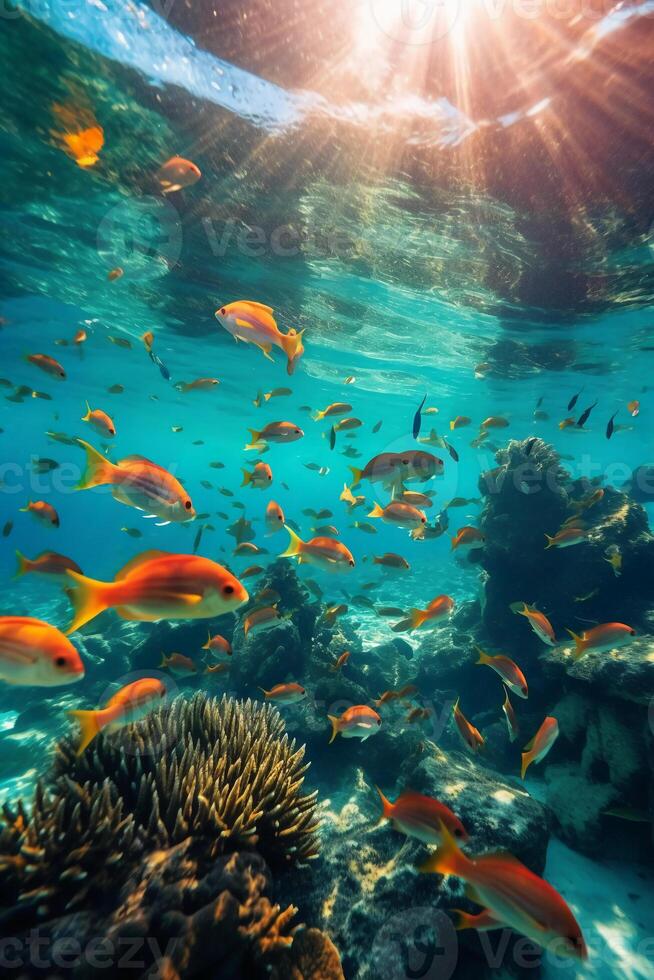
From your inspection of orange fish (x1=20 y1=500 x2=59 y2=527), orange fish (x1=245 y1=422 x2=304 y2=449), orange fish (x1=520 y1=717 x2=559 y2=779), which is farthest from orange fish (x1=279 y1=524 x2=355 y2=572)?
orange fish (x1=20 y1=500 x2=59 y2=527)

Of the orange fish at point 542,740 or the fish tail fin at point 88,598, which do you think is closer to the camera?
the fish tail fin at point 88,598

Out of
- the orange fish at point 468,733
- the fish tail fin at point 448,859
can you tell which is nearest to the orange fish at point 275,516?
the orange fish at point 468,733

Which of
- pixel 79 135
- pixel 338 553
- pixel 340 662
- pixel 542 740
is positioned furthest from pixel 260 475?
pixel 79 135

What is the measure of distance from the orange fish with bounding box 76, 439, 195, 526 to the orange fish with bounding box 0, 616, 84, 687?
1.39 metres

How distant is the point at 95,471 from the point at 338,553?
3.19 m

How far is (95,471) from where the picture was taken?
404cm

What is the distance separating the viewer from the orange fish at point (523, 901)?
2.35 m

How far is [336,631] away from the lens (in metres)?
12.2

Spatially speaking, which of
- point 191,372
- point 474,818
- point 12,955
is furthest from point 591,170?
point 191,372

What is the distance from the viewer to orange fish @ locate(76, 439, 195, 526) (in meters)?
3.97

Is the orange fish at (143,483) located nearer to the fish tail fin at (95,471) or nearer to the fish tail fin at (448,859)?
the fish tail fin at (95,471)

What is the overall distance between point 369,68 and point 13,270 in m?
15.5

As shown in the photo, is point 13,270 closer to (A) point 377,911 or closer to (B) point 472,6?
(B) point 472,6

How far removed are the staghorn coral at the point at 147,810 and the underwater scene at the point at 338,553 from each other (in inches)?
1.0
